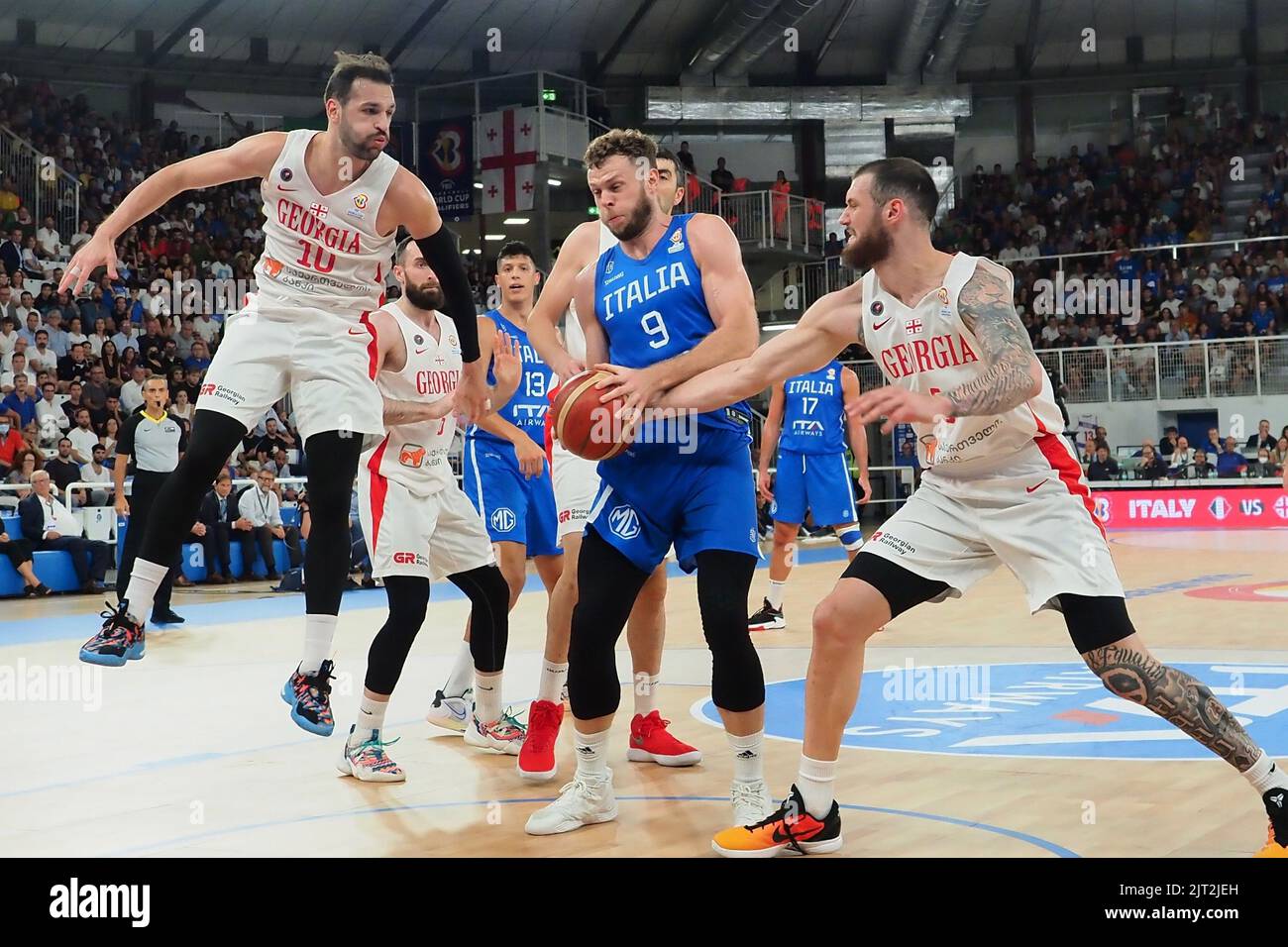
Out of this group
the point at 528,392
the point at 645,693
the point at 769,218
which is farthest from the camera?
the point at 769,218

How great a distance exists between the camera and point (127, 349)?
1702 cm

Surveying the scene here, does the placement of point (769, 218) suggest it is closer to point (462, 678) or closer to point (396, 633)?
point (462, 678)

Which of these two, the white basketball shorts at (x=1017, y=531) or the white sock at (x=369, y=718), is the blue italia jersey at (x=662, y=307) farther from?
the white sock at (x=369, y=718)

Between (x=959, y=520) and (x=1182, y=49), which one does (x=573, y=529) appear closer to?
(x=959, y=520)

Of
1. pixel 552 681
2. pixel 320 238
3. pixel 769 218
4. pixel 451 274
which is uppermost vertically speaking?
pixel 769 218

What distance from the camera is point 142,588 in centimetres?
448

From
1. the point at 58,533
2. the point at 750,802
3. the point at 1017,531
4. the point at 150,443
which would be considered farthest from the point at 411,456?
the point at 58,533

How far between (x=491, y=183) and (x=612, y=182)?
20.6 m

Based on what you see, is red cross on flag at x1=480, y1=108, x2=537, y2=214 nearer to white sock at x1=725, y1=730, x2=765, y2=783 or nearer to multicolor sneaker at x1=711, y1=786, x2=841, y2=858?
white sock at x1=725, y1=730, x2=765, y2=783

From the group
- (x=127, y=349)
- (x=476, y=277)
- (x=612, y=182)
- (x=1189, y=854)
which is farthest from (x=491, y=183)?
(x=1189, y=854)

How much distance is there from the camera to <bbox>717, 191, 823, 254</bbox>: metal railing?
26750 mm

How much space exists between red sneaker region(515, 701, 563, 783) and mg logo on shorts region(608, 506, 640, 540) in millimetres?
1052

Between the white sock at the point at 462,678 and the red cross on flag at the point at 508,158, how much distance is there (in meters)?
18.6

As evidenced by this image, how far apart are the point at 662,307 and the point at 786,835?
180 centimetres
